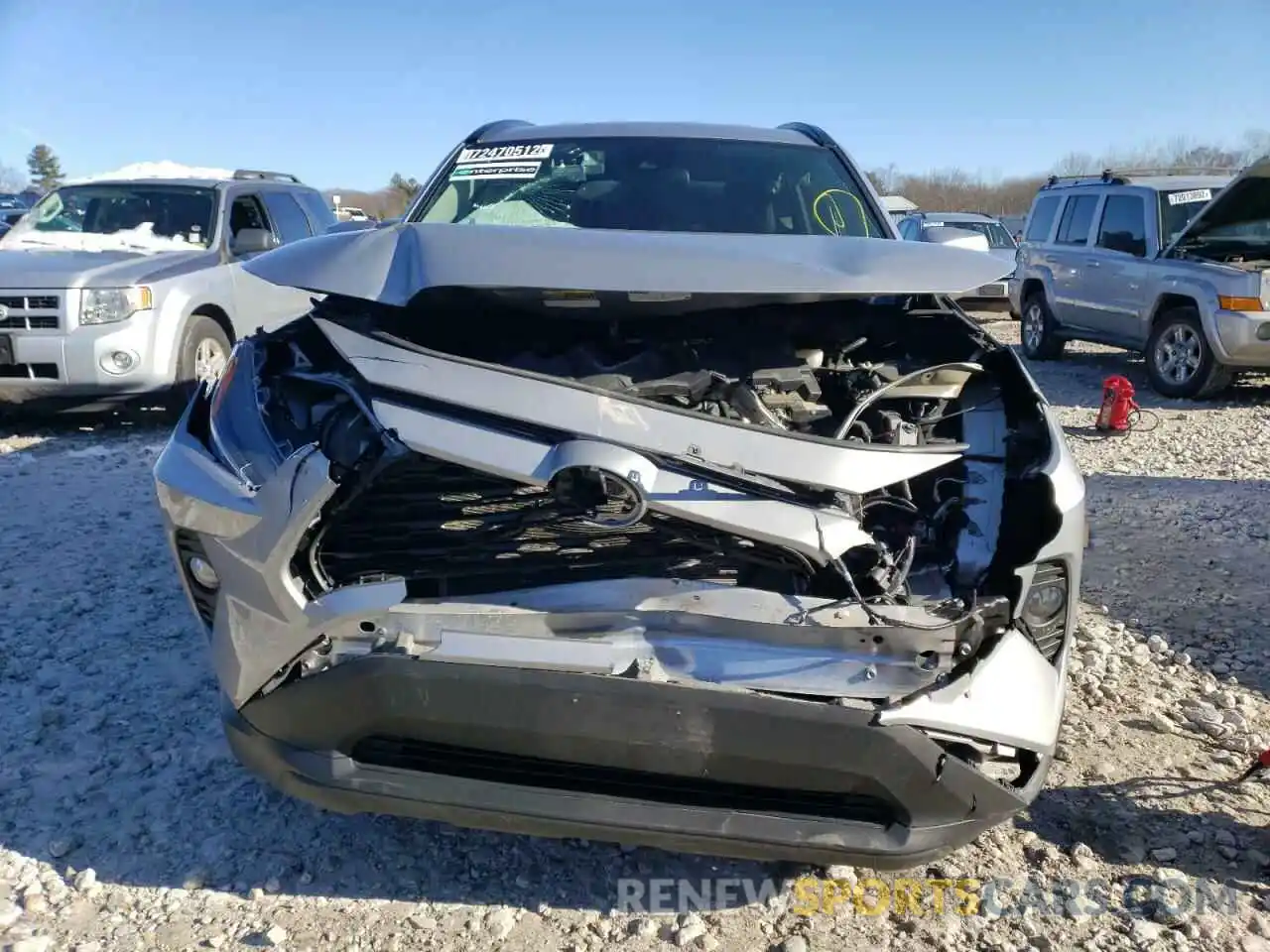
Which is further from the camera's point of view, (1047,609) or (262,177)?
(262,177)

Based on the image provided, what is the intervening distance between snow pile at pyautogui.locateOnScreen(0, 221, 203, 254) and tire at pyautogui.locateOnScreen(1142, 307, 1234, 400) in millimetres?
8280

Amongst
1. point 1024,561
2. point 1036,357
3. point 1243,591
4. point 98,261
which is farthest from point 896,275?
point 1036,357

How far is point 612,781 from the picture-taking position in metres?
2.07

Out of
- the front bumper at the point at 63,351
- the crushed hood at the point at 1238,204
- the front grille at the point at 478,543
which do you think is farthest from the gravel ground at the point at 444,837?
the crushed hood at the point at 1238,204

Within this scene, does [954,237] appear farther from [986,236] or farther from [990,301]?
[990,301]

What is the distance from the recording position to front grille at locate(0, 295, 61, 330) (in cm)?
653

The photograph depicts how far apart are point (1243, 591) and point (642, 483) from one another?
3482 mm

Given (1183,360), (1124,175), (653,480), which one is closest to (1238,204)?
(1183,360)

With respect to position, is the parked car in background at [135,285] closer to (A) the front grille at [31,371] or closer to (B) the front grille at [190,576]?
(A) the front grille at [31,371]

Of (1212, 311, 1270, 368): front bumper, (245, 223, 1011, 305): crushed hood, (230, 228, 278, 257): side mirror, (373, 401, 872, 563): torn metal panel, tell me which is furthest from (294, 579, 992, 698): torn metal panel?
(1212, 311, 1270, 368): front bumper

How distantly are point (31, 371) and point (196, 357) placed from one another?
1.04m

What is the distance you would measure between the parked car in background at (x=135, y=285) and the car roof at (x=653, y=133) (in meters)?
2.29

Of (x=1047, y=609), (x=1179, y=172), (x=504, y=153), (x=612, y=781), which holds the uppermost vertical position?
(x=1179, y=172)

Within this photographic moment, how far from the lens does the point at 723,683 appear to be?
1.96 m
